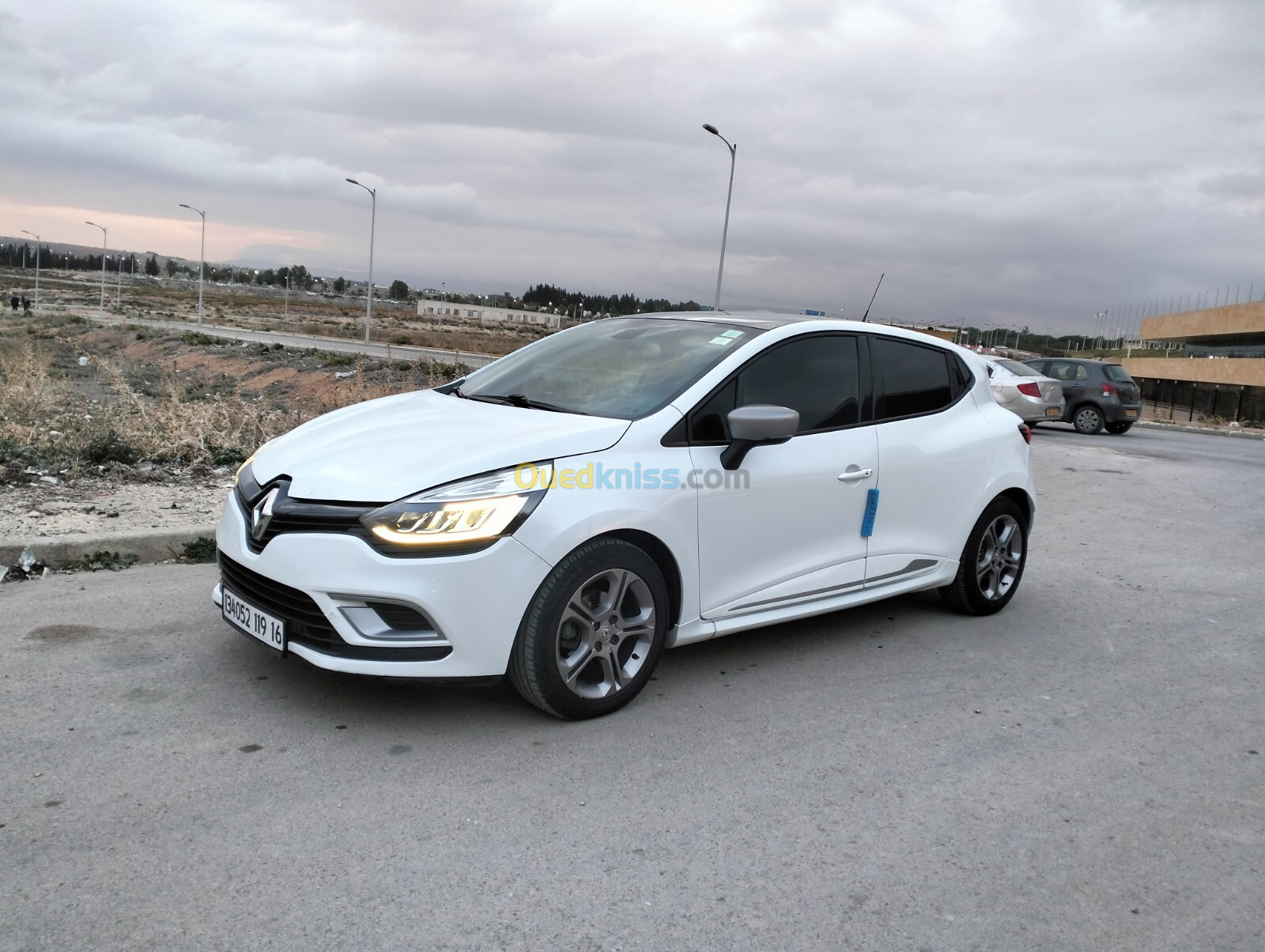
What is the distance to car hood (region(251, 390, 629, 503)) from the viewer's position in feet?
12.5

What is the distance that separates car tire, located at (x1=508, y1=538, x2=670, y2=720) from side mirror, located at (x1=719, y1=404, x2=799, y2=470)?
0.62 m

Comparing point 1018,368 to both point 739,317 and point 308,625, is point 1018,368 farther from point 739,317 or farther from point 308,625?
point 308,625

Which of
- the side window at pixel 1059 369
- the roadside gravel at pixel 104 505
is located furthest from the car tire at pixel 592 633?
the side window at pixel 1059 369

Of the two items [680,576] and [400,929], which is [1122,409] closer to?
[680,576]

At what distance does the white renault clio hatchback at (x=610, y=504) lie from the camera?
3.71 m

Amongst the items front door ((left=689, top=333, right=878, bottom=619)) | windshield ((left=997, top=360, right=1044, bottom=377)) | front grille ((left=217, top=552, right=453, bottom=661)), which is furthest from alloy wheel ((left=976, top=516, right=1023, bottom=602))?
windshield ((left=997, top=360, right=1044, bottom=377))

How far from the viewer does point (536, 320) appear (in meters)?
145

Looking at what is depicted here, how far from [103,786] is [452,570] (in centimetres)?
132

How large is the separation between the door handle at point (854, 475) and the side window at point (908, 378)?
36cm

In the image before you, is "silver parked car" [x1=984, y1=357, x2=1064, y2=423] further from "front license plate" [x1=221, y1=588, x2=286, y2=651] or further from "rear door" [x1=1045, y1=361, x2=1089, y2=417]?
"front license plate" [x1=221, y1=588, x2=286, y2=651]

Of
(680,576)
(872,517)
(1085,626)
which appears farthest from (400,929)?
(1085,626)

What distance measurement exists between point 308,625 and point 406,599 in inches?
17.6

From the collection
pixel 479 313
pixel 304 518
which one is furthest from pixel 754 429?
pixel 479 313

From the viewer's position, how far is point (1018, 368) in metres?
21.5
